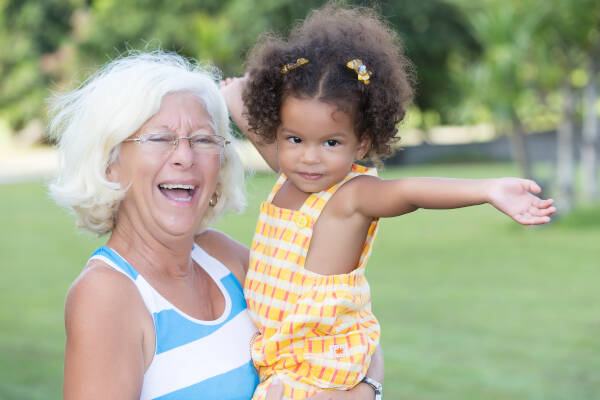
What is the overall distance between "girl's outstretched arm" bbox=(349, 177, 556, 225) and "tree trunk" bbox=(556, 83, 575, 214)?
43.2 ft

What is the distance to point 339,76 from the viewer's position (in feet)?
8.30

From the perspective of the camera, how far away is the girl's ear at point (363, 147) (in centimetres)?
262

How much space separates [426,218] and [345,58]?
43.9 feet

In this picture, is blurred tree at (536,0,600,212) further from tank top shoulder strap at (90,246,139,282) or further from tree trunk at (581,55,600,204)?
tank top shoulder strap at (90,246,139,282)

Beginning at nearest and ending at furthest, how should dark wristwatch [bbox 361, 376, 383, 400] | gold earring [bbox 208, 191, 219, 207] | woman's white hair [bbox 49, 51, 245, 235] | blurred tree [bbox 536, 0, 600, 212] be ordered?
1. woman's white hair [bbox 49, 51, 245, 235]
2. dark wristwatch [bbox 361, 376, 383, 400]
3. gold earring [bbox 208, 191, 219, 207]
4. blurred tree [bbox 536, 0, 600, 212]

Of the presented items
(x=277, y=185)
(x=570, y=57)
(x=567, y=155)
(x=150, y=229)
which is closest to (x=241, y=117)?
(x=277, y=185)

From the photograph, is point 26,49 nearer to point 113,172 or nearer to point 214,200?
point 214,200

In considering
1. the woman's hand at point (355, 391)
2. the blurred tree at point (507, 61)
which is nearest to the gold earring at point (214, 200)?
the woman's hand at point (355, 391)

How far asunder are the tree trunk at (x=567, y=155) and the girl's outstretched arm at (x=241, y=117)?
12.8m

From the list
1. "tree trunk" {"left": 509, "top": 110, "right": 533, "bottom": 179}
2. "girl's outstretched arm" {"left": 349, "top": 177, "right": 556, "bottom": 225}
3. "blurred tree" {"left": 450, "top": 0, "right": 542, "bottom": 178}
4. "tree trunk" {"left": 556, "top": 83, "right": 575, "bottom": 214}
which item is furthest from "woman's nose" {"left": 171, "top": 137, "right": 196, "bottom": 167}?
"tree trunk" {"left": 556, "top": 83, "right": 575, "bottom": 214}

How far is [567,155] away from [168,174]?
14.4m

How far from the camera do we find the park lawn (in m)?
6.51

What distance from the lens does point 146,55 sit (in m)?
2.47

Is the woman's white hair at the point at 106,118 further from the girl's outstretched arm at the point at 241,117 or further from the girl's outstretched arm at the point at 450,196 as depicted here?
the girl's outstretched arm at the point at 450,196
